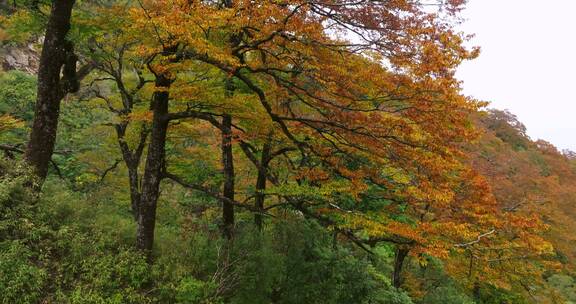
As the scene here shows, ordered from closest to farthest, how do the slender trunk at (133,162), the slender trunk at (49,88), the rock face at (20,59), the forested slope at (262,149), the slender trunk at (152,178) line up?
the forested slope at (262,149)
the slender trunk at (49,88)
the slender trunk at (152,178)
the slender trunk at (133,162)
the rock face at (20,59)

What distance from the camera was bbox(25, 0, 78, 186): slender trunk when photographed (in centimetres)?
830

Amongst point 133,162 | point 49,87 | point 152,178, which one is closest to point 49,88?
point 49,87

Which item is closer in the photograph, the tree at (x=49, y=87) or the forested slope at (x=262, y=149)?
the forested slope at (x=262, y=149)

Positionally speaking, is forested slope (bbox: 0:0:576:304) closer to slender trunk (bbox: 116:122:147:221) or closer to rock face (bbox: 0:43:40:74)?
slender trunk (bbox: 116:122:147:221)

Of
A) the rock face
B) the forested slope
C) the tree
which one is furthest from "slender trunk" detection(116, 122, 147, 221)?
the rock face

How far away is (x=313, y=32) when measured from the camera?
693 cm

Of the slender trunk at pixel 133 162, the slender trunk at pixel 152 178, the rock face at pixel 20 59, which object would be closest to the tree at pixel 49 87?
the slender trunk at pixel 152 178

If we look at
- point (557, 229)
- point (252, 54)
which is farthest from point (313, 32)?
point (557, 229)

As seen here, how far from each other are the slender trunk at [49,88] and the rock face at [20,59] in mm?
24614

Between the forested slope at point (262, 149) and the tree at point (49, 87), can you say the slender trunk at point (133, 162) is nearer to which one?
the forested slope at point (262, 149)

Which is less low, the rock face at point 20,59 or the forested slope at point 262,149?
the rock face at point 20,59

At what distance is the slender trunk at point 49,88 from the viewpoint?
27.2 feet

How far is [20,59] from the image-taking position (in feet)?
97.9

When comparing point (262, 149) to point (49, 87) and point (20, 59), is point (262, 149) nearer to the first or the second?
point (49, 87)
